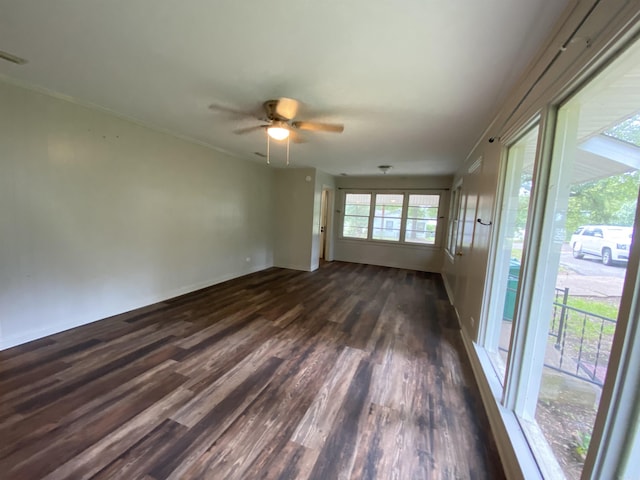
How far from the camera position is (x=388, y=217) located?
690 centimetres

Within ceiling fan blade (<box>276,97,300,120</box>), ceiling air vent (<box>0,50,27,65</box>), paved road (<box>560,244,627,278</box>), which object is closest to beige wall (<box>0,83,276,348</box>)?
ceiling air vent (<box>0,50,27,65</box>)

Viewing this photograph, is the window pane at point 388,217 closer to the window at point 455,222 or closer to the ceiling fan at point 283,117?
the window at point 455,222

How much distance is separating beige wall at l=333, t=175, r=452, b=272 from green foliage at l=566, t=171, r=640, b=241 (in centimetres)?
527

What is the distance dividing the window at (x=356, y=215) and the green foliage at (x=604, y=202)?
228 inches

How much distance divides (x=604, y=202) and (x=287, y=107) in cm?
224

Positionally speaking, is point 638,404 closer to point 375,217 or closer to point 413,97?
point 413,97

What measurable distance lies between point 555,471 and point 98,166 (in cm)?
445

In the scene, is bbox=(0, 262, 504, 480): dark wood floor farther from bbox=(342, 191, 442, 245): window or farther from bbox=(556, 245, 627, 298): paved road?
bbox=(342, 191, 442, 245): window

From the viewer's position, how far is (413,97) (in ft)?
7.07

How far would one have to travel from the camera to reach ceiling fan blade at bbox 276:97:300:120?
89.7 inches

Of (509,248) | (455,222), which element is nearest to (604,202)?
(509,248)

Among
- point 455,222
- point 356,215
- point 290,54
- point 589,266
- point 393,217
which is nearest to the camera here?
point 589,266

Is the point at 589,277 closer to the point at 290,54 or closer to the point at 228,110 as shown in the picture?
the point at 290,54

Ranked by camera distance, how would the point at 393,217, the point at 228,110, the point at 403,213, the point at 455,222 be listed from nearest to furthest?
the point at 228,110 → the point at 455,222 → the point at 403,213 → the point at 393,217
